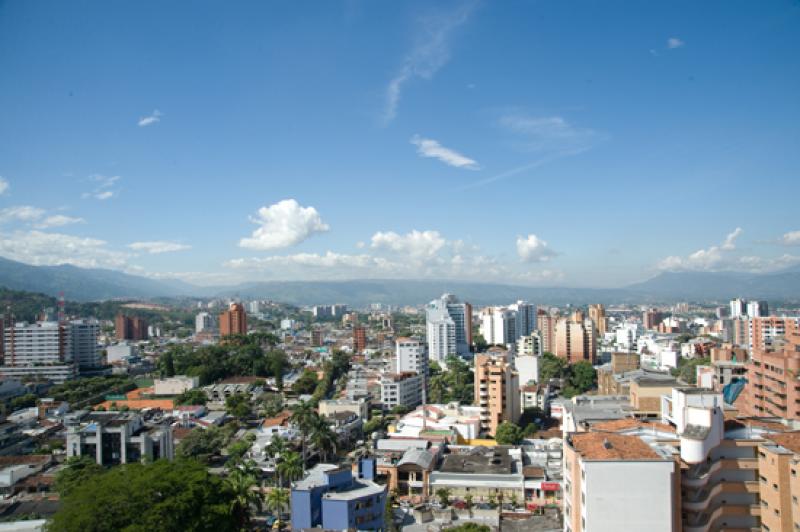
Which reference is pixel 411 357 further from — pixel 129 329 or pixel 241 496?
pixel 129 329

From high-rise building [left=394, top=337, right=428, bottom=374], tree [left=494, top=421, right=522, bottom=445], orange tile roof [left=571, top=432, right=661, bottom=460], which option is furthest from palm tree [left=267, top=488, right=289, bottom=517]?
high-rise building [left=394, top=337, right=428, bottom=374]

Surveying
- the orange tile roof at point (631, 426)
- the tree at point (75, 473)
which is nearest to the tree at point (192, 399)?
the tree at point (75, 473)

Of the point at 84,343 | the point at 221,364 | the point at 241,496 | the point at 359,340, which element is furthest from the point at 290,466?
the point at 359,340

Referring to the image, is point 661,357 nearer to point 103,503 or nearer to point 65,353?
point 103,503

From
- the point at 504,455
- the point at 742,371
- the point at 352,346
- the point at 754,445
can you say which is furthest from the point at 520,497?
the point at 352,346

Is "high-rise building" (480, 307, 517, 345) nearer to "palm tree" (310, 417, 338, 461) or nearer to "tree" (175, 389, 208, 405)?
"tree" (175, 389, 208, 405)

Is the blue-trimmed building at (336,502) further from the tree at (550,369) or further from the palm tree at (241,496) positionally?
the tree at (550,369)
